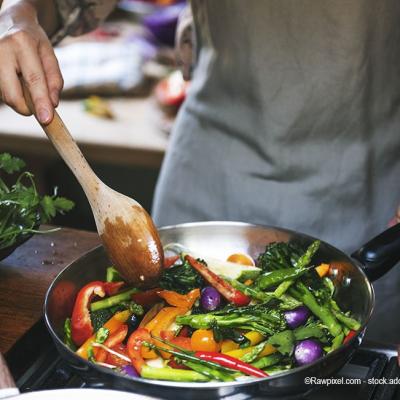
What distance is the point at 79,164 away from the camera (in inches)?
46.9

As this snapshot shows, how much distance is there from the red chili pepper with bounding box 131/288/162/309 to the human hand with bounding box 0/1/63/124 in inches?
13.6

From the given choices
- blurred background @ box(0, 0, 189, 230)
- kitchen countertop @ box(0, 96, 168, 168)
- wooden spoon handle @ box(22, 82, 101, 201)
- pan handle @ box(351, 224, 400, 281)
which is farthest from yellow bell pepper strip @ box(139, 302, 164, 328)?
kitchen countertop @ box(0, 96, 168, 168)

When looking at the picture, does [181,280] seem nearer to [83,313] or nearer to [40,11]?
[83,313]

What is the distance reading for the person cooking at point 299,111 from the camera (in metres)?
1.63

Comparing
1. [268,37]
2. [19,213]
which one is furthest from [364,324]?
[268,37]

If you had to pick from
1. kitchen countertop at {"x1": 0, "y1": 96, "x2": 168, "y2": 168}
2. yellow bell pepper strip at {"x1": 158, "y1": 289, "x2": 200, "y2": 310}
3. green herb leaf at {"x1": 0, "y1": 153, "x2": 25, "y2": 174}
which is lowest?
kitchen countertop at {"x1": 0, "y1": 96, "x2": 168, "y2": 168}

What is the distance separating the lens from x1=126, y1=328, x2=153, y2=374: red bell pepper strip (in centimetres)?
106

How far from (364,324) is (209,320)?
0.24 meters

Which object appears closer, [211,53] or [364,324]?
[364,324]

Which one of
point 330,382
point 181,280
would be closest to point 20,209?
point 181,280

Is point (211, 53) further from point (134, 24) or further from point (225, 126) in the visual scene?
point (134, 24)

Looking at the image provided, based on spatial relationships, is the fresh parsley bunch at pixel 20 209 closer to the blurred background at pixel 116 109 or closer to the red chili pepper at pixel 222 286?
the red chili pepper at pixel 222 286

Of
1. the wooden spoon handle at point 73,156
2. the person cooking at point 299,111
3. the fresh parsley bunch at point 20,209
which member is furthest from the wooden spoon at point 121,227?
the person cooking at point 299,111

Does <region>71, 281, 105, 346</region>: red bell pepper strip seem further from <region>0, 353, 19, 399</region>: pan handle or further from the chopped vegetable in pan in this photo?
<region>0, 353, 19, 399</region>: pan handle
